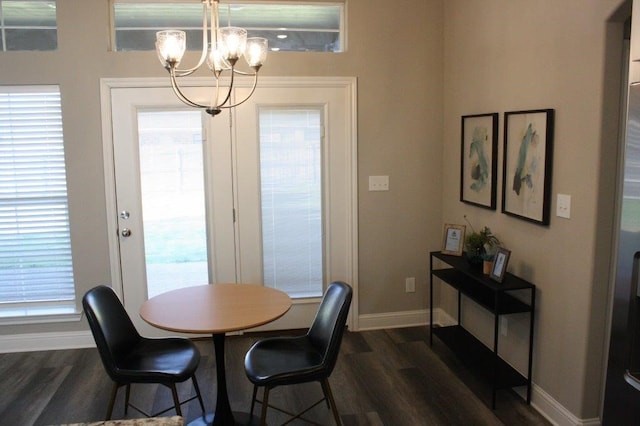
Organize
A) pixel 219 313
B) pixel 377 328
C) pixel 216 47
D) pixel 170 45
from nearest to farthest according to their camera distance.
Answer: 1. pixel 170 45
2. pixel 216 47
3. pixel 219 313
4. pixel 377 328

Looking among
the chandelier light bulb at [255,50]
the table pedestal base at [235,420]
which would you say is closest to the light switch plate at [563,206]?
the chandelier light bulb at [255,50]

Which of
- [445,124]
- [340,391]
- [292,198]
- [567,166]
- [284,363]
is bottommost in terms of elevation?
[340,391]

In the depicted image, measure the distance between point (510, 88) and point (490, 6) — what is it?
596 millimetres

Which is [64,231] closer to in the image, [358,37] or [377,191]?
[377,191]

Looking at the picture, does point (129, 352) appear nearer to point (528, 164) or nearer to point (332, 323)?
point (332, 323)

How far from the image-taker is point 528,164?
2.96 m

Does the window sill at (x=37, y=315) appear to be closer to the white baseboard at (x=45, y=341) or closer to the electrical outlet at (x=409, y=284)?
the white baseboard at (x=45, y=341)

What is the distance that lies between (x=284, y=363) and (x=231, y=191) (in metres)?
1.68

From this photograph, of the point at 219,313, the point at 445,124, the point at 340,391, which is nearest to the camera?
the point at 219,313

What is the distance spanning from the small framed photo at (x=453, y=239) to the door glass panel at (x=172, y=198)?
1.76 meters

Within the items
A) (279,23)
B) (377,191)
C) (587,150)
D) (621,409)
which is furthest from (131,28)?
(621,409)

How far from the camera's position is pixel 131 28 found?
382 cm

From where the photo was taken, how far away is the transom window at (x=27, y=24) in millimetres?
3707

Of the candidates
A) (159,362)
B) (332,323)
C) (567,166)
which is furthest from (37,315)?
(567,166)
